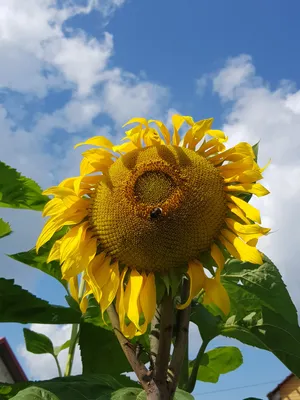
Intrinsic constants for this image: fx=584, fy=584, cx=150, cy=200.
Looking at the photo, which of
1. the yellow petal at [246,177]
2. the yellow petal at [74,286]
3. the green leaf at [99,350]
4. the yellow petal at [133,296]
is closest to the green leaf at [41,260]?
the green leaf at [99,350]

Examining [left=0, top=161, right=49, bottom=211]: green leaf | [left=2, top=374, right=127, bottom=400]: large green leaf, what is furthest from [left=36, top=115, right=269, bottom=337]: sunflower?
[left=0, top=161, right=49, bottom=211]: green leaf

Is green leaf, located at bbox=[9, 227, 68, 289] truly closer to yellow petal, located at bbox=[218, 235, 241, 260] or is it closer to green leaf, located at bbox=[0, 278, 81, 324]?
green leaf, located at bbox=[0, 278, 81, 324]

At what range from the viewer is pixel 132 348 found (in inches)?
57.0

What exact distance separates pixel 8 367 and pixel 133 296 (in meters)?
8.87

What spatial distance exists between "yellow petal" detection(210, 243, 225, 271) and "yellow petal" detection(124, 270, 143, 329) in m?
0.21

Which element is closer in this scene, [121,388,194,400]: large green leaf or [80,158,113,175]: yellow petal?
[121,388,194,400]: large green leaf

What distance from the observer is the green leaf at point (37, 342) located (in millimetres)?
3168

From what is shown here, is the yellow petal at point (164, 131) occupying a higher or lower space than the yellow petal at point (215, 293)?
higher

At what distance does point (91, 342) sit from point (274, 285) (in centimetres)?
87

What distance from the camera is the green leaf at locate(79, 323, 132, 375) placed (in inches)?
99.2

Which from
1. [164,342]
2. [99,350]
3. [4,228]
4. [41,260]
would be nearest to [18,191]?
[4,228]

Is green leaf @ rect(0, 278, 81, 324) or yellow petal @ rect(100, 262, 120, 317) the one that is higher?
green leaf @ rect(0, 278, 81, 324)

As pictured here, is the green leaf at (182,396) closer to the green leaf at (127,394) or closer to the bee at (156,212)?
the green leaf at (127,394)

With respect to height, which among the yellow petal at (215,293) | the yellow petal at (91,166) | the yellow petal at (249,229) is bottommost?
the yellow petal at (215,293)
